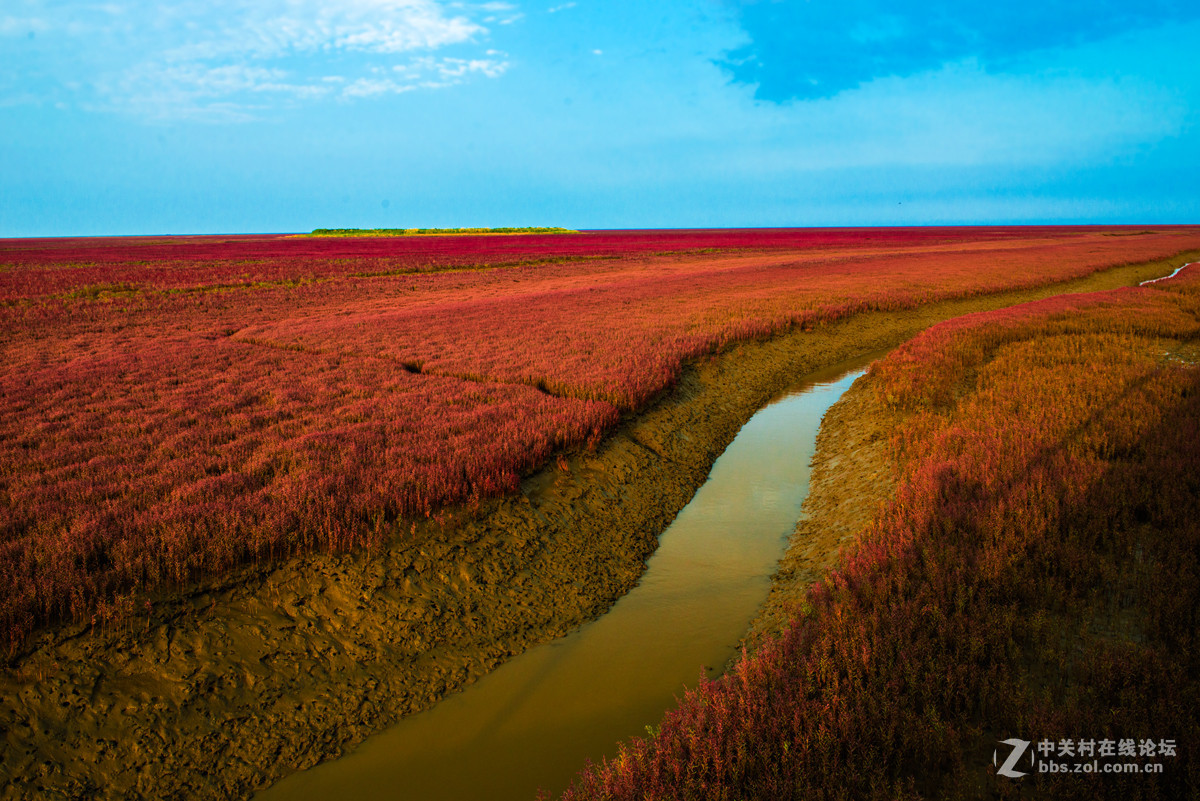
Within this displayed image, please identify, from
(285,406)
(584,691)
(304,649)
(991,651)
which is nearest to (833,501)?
(991,651)

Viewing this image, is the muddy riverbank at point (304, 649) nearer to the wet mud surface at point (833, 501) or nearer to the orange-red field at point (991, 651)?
the wet mud surface at point (833, 501)

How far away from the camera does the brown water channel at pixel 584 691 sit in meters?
4.50

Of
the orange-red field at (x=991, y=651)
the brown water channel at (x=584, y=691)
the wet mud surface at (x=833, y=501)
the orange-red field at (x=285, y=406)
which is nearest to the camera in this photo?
the orange-red field at (x=991, y=651)

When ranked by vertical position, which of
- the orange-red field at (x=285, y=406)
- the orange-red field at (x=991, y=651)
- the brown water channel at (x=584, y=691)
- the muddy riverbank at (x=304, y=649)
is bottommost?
the brown water channel at (x=584, y=691)

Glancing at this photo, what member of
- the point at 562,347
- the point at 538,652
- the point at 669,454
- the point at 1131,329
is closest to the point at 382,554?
the point at 538,652

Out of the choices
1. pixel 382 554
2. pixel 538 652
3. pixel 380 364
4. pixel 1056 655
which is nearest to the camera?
pixel 1056 655

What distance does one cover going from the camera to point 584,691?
5398 mm

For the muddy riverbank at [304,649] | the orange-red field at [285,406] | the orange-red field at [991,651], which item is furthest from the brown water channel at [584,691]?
the orange-red field at [285,406]

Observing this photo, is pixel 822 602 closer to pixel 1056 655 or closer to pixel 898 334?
pixel 1056 655

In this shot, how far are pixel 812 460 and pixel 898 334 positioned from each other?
556 inches

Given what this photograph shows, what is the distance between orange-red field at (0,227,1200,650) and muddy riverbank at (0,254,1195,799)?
0.40 meters

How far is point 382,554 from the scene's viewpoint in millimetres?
6422

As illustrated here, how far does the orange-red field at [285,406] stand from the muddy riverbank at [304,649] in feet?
1.32

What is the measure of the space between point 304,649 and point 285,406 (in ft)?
21.0
